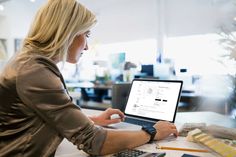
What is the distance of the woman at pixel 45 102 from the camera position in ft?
2.83

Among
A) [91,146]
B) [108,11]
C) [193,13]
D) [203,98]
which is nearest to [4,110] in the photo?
[91,146]

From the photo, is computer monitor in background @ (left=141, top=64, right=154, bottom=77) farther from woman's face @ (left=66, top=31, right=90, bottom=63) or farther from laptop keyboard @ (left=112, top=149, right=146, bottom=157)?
laptop keyboard @ (left=112, top=149, right=146, bottom=157)

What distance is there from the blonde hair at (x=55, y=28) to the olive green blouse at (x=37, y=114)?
0.24 ft

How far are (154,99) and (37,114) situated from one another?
759mm

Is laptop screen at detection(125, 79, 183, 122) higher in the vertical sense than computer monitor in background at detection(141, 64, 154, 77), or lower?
lower

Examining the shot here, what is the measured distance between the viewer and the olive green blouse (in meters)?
0.86

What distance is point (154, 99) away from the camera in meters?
1.47

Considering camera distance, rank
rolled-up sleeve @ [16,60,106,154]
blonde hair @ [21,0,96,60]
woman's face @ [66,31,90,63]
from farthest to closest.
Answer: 1. woman's face @ [66,31,90,63]
2. blonde hair @ [21,0,96,60]
3. rolled-up sleeve @ [16,60,106,154]

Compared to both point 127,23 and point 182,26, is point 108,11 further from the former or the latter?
point 182,26

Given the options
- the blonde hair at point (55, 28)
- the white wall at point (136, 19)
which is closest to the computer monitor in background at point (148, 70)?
the white wall at point (136, 19)

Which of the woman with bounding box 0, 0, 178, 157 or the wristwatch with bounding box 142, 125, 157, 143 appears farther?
the wristwatch with bounding box 142, 125, 157, 143

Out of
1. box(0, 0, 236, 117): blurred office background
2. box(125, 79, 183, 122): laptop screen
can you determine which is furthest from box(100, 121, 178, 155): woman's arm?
box(0, 0, 236, 117): blurred office background

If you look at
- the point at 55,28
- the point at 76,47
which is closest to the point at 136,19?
the point at 76,47

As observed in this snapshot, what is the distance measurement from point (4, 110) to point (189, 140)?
0.77 m
